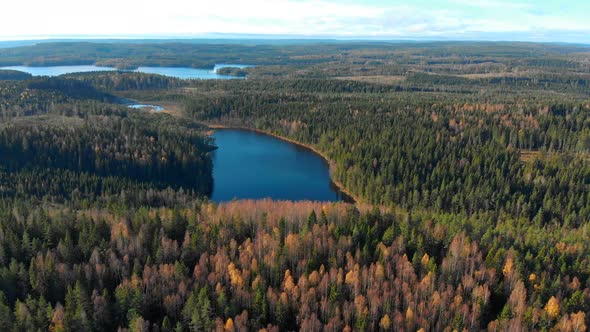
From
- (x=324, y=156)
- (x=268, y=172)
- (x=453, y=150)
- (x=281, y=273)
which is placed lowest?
(x=268, y=172)

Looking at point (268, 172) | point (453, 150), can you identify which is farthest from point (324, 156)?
point (453, 150)

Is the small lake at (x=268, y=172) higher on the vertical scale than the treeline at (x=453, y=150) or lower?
lower

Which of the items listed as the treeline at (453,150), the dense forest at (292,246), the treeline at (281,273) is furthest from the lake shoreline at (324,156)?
the treeline at (281,273)

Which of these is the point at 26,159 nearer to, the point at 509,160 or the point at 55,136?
the point at 55,136

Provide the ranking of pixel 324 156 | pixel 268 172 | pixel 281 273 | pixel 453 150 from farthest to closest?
pixel 324 156, pixel 268 172, pixel 453 150, pixel 281 273

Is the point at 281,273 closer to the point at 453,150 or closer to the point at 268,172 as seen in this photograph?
the point at 268,172

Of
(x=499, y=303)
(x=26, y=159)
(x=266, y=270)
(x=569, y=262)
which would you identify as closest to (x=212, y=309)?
(x=266, y=270)

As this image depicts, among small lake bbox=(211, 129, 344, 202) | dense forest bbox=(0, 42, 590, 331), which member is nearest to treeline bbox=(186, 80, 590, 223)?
dense forest bbox=(0, 42, 590, 331)

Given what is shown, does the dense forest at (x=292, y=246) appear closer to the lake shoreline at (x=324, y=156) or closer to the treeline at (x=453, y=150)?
the treeline at (x=453, y=150)

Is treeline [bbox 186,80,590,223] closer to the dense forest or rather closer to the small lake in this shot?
the dense forest
